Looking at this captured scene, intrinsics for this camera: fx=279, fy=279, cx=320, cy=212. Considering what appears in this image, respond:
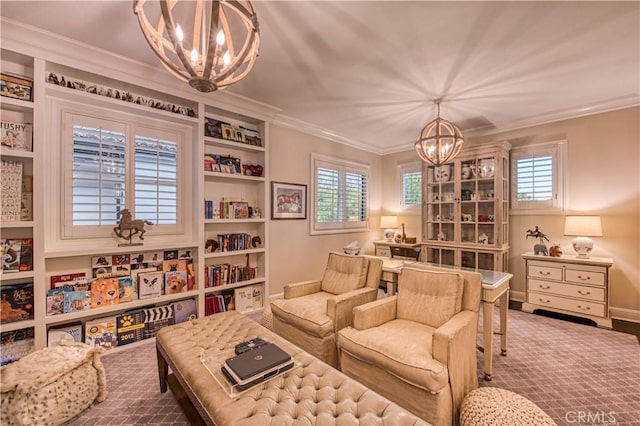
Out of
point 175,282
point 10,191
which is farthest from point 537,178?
point 10,191

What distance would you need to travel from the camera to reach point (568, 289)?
11.1 feet

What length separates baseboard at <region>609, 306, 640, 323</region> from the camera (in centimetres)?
336

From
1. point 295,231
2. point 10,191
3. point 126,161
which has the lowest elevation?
point 295,231

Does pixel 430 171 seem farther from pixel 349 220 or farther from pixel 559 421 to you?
pixel 559 421

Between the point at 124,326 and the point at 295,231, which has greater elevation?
the point at 295,231

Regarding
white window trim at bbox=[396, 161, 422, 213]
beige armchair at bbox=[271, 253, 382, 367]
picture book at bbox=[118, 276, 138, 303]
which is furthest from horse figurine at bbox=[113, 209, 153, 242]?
white window trim at bbox=[396, 161, 422, 213]

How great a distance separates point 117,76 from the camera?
103 inches

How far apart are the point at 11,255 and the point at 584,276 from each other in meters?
5.71

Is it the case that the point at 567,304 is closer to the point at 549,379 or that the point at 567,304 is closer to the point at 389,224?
the point at 549,379

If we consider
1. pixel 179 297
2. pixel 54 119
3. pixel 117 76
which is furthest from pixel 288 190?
pixel 54 119

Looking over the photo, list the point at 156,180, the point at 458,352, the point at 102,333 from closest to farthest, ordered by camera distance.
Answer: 1. the point at 458,352
2. the point at 102,333
3. the point at 156,180

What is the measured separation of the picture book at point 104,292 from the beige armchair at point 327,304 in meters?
1.54

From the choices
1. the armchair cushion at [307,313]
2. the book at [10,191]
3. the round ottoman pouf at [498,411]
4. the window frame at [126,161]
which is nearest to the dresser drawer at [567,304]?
the round ottoman pouf at [498,411]

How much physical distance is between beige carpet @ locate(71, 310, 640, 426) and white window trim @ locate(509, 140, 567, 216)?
163 cm
